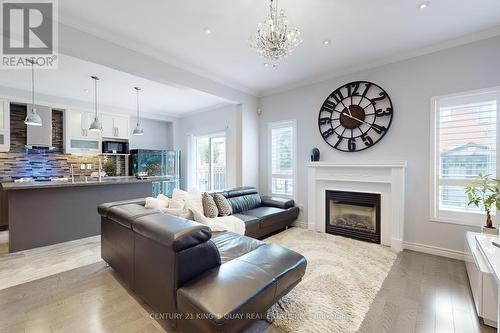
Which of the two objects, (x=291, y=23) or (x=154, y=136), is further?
(x=154, y=136)

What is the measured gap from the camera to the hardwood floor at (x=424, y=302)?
1824 mm

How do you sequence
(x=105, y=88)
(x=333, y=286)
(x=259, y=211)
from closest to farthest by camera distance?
(x=333, y=286) < (x=259, y=211) < (x=105, y=88)

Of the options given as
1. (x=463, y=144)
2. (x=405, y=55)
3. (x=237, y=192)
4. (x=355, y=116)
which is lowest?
(x=237, y=192)

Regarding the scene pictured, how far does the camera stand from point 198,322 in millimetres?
1419

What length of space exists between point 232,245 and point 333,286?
3.75ft

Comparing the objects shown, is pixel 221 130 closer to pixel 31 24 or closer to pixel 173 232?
pixel 31 24

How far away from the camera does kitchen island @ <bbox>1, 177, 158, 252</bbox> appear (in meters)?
3.28

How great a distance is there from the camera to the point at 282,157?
16.3 ft

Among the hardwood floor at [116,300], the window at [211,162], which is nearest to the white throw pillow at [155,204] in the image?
the hardwood floor at [116,300]

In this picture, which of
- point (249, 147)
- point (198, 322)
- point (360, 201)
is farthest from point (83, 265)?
point (360, 201)

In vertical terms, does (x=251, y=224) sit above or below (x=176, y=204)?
below

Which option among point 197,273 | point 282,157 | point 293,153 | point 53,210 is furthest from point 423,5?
point 53,210

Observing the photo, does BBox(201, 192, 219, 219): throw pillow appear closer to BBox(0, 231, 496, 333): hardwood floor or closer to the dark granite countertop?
BBox(0, 231, 496, 333): hardwood floor

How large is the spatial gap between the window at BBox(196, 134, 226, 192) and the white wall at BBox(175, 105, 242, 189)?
0.25m
